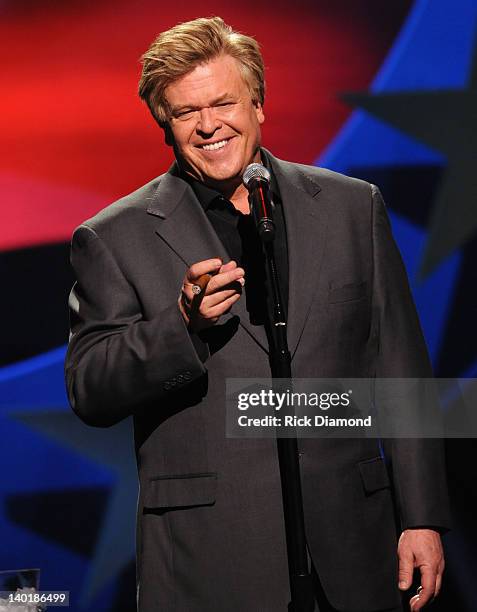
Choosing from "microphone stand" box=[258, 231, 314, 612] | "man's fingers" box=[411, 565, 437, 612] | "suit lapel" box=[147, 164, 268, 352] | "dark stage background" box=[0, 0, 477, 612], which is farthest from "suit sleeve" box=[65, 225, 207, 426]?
"dark stage background" box=[0, 0, 477, 612]

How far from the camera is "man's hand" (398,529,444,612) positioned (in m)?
1.84

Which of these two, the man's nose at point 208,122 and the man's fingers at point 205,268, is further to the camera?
the man's nose at point 208,122

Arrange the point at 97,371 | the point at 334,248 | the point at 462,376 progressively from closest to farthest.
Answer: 1. the point at 97,371
2. the point at 334,248
3. the point at 462,376

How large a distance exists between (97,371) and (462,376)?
1.36 meters

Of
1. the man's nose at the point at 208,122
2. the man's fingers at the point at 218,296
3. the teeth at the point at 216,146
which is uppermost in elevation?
the man's nose at the point at 208,122

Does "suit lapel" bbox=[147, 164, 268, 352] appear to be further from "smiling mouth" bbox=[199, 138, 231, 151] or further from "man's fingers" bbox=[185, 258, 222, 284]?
"man's fingers" bbox=[185, 258, 222, 284]

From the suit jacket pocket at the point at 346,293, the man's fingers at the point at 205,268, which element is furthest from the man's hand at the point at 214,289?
the suit jacket pocket at the point at 346,293

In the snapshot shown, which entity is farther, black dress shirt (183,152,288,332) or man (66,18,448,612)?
black dress shirt (183,152,288,332)

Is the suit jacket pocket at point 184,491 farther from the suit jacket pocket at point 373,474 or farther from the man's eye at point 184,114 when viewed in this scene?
the man's eye at point 184,114

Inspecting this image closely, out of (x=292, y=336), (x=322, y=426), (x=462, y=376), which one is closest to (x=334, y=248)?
(x=292, y=336)

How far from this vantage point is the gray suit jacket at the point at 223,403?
185 cm

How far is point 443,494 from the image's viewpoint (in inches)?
76.7

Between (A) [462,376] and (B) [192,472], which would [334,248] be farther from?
(A) [462,376]

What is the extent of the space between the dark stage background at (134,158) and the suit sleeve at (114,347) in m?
0.88
